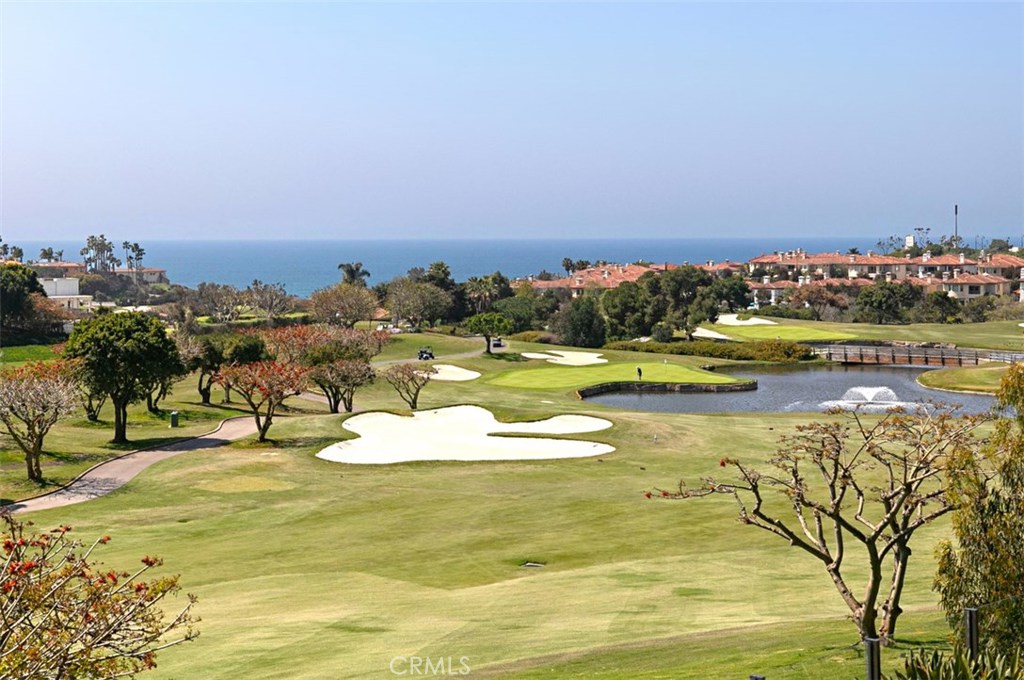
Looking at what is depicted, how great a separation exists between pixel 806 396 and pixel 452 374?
81.3ft

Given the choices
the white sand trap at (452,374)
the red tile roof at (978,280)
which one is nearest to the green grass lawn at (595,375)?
the white sand trap at (452,374)

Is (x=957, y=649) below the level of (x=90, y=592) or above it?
below

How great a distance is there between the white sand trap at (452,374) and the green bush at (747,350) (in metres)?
25.0

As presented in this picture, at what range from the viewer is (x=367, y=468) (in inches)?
1620

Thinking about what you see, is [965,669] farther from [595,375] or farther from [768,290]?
[768,290]

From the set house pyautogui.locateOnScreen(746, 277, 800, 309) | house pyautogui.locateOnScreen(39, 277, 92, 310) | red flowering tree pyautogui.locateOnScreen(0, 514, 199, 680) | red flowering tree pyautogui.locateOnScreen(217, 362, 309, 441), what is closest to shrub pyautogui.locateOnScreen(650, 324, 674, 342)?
house pyautogui.locateOnScreen(746, 277, 800, 309)

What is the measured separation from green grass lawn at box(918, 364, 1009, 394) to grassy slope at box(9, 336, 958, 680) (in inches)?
1327

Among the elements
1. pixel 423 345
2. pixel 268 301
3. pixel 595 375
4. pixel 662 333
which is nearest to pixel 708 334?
pixel 662 333

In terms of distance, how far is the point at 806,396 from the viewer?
73000 millimetres

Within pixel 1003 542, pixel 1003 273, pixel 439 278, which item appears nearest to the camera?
pixel 1003 542

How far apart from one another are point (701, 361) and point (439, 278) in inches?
1512

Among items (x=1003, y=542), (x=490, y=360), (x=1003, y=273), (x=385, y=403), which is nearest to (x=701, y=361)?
(x=490, y=360)

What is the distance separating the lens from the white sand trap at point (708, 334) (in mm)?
110750

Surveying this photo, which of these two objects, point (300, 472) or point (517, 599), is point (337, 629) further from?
point (300, 472)
